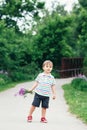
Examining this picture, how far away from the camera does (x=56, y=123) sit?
515 inches

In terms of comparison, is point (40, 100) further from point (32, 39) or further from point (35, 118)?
point (32, 39)

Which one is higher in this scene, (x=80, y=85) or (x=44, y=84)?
(x=44, y=84)

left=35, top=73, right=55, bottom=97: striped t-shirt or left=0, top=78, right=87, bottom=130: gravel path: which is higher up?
left=35, top=73, right=55, bottom=97: striped t-shirt

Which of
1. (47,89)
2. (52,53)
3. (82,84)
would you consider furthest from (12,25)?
(47,89)

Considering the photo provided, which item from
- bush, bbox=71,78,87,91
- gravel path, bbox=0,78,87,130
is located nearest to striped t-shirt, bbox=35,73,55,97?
gravel path, bbox=0,78,87,130

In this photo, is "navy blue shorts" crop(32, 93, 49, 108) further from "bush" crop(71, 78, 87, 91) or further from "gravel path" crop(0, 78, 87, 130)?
"bush" crop(71, 78, 87, 91)

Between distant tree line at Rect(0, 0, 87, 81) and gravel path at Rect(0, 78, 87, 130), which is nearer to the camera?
gravel path at Rect(0, 78, 87, 130)

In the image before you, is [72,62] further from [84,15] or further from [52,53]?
[84,15]

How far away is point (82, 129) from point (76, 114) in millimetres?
3399

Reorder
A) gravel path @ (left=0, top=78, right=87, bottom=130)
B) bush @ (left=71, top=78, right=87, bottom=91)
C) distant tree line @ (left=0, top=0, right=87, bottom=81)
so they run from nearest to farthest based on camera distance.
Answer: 1. gravel path @ (left=0, top=78, right=87, bottom=130)
2. bush @ (left=71, top=78, right=87, bottom=91)
3. distant tree line @ (left=0, top=0, right=87, bottom=81)

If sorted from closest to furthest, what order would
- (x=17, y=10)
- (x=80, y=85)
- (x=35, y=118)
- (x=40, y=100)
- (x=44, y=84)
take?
(x=44, y=84), (x=40, y=100), (x=35, y=118), (x=80, y=85), (x=17, y=10)

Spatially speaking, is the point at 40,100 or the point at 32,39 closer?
the point at 40,100

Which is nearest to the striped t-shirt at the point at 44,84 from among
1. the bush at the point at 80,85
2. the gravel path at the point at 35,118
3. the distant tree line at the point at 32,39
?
the gravel path at the point at 35,118

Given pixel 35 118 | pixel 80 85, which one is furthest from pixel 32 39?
pixel 35 118
